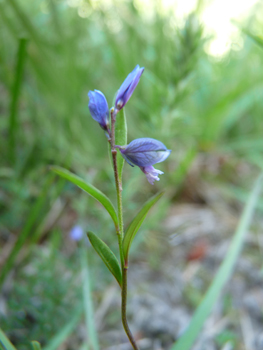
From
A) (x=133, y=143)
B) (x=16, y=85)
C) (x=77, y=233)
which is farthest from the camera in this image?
(x=77, y=233)

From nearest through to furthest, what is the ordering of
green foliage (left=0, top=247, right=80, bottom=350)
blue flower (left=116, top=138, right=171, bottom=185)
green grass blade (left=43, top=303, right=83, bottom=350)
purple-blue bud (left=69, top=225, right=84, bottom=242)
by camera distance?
blue flower (left=116, top=138, right=171, bottom=185) → green grass blade (left=43, top=303, right=83, bottom=350) → green foliage (left=0, top=247, right=80, bottom=350) → purple-blue bud (left=69, top=225, right=84, bottom=242)

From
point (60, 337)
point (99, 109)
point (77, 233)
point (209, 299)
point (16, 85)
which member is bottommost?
point (60, 337)

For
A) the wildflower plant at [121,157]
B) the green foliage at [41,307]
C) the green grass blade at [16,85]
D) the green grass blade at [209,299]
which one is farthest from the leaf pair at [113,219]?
the green grass blade at [16,85]

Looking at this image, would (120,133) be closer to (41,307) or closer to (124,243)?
Result: (124,243)

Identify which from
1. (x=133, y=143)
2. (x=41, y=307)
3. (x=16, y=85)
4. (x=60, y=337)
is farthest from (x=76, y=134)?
(x=133, y=143)

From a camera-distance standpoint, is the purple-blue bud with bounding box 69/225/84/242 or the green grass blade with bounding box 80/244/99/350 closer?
the green grass blade with bounding box 80/244/99/350

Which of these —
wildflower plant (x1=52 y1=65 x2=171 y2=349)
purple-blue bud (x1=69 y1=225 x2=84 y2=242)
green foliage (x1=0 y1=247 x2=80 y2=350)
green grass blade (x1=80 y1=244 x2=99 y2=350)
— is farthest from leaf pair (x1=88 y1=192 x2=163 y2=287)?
purple-blue bud (x1=69 y1=225 x2=84 y2=242)

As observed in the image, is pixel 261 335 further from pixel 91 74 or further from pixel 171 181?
pixel 91 74

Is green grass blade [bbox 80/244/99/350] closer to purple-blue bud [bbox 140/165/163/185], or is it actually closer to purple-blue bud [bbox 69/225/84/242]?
purple-blue bud [bbox 69/225/84/242]
